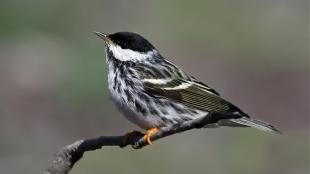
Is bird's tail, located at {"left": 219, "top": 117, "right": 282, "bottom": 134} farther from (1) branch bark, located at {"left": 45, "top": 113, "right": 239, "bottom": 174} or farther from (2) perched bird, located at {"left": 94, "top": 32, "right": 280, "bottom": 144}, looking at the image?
(1) branch bark, located at {"left": 45, "top": 113, "right": 239, "bottom": 174}

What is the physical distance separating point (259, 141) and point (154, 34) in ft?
13.0

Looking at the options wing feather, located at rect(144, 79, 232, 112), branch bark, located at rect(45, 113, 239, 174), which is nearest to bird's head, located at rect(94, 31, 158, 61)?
wing feather, located at rect(144, 79, 232, 112)

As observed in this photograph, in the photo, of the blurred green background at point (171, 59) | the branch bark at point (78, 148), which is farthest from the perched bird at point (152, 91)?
the blurred green background at point (171, 59)

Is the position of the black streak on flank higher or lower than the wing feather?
higher

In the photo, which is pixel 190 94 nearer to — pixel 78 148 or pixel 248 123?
pixel 248 123

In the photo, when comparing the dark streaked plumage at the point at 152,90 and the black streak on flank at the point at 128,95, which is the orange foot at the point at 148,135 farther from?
the black streak on flank at the point at 128,95

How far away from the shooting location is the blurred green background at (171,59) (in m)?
11.7

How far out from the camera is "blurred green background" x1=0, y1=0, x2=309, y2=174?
11.7m

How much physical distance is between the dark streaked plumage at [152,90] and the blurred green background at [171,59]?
11.7ft

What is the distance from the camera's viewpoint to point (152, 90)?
726 cm

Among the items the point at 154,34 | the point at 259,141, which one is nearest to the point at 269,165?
the point at 259,141

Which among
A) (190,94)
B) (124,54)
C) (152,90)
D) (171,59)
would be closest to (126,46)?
(124,54)

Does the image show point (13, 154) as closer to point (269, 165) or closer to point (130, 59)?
point (269, 165)

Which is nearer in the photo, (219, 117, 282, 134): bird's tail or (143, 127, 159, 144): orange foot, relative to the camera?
(143, 127, 159, 144): orange foot
